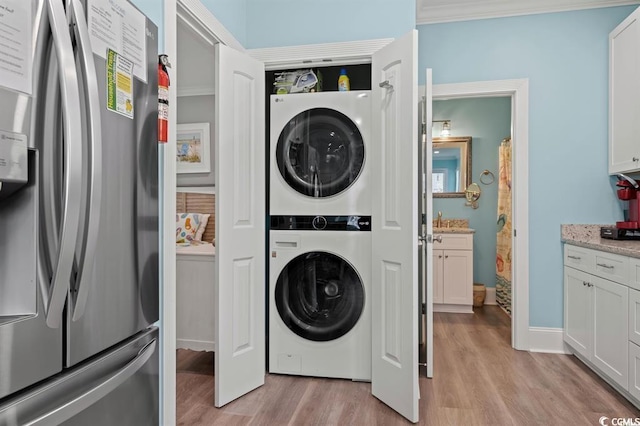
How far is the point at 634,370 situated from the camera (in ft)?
6.87

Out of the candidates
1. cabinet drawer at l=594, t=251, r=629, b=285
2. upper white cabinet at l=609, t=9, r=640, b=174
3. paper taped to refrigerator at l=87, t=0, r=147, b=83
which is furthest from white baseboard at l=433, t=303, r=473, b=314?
paper taped to refrigerator at l=87, t=0, r=147, b=83

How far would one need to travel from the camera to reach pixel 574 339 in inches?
113

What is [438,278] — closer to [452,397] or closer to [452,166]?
[452,166]

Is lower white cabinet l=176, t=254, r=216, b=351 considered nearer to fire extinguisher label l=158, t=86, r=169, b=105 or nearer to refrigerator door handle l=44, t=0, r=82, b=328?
fire extinguisher label l=158, t=86, r=169, b=105

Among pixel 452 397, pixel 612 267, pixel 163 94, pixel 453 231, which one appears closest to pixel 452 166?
pixel 453 231

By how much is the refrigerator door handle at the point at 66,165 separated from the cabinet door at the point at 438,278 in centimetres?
409

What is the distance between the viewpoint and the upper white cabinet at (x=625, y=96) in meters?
2.68

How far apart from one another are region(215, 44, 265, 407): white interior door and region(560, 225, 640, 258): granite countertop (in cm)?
221

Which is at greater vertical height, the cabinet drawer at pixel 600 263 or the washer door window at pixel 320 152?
the washer door window at pixel 320 152

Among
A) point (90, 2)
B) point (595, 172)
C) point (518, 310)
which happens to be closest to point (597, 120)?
point (595, 172)

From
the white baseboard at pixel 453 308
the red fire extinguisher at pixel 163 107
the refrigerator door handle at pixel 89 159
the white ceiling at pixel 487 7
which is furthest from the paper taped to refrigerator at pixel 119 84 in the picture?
the white baseboard at pixel 453 308

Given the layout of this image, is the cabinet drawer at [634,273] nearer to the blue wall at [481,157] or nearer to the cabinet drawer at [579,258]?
the cabinet drawer at [579,258]

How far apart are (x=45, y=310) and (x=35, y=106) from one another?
39cm

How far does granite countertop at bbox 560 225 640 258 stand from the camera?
2.22 m
